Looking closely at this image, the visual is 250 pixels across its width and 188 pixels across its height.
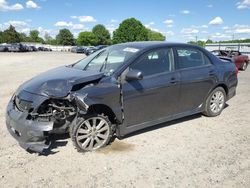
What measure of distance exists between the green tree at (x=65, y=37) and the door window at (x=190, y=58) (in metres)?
108

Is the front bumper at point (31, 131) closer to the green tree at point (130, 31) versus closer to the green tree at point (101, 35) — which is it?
the green tree at point (130, 31)

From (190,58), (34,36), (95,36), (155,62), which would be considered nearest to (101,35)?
(95,36)

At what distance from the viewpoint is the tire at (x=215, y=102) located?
19.0 ft

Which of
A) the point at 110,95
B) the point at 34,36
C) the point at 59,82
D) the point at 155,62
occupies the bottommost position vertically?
the point at 110,95

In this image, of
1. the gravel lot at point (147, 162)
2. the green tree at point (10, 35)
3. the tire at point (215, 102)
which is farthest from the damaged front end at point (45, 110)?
the green tree at point (10, 35)

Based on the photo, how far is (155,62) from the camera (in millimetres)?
4793

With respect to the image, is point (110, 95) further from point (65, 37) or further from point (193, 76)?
point (65, 37)

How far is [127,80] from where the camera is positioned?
433 centimetres

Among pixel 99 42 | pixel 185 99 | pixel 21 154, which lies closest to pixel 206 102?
pixel 185 99

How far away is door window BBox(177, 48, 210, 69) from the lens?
514 centimetres

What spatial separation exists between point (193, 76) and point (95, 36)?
348 ft

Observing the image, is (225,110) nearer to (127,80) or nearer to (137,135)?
(137,135)

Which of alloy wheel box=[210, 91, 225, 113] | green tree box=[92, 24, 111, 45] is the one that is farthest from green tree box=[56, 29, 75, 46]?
alloy wheel box=[210, 91, 225, 113]

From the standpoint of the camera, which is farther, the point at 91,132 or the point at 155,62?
the point at 155,62
